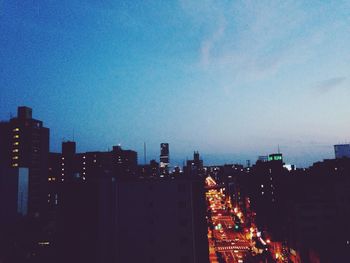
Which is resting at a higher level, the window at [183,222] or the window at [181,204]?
the window at [181,204]

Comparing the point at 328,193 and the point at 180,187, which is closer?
the point at 180,187

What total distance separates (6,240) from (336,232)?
132 ft

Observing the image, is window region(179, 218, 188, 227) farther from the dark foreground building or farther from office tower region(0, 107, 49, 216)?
office tower region(0, 107, 49, 216)

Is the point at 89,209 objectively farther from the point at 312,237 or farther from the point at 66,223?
the point at 312,237

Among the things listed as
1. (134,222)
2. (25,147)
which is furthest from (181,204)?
(25,147)

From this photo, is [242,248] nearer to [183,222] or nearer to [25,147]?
[183,222]

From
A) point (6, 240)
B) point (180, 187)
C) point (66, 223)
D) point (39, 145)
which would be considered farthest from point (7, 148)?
point (180, 187)

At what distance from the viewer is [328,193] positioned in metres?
53.6

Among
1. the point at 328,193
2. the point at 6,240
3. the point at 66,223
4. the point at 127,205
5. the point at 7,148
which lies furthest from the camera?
the point at 7,148

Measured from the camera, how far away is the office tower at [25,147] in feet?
242

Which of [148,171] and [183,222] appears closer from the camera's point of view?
[183,222]

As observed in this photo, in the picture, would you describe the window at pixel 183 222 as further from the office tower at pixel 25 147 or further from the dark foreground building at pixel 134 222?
the office tower at pixel 25 147

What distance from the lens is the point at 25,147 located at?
7475 centimetres

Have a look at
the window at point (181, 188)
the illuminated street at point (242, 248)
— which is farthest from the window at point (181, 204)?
the illuminated street at point (242, 248)
